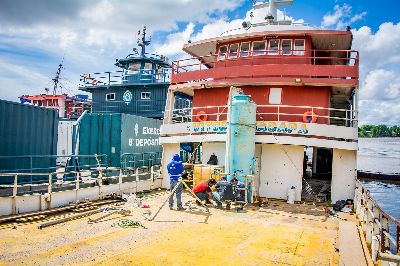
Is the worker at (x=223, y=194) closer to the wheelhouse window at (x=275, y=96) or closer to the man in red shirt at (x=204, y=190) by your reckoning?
the man in red shirt at (x=204, y=190)

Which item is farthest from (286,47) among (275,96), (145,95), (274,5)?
(145,95)

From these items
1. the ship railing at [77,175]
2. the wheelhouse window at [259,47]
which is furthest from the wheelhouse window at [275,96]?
the ship railing at [77,175]

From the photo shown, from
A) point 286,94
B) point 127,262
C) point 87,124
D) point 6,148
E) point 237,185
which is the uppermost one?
point 286,94

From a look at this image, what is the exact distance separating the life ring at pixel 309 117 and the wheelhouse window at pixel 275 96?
1.59 m

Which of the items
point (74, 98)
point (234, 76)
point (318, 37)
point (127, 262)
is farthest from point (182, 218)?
point (74, 98)

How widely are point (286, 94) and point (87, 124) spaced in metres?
10.9

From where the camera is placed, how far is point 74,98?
3922cm

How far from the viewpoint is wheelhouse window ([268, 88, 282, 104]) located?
15898 mm

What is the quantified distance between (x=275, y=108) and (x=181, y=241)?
9585mm

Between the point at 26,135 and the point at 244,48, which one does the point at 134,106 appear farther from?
the point at 26,135

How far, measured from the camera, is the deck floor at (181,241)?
7043 millimetres

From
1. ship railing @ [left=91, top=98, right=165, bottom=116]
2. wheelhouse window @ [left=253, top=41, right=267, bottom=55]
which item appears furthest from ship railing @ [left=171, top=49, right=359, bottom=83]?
ship railing @ [left=91, top=98, right=165, bottom=116]

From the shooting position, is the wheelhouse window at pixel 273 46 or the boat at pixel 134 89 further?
the boat at pixel 134 89

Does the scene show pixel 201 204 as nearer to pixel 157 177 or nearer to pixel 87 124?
pixel 157 177
